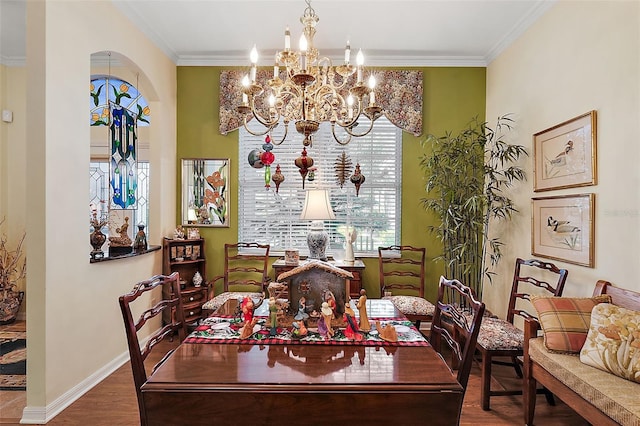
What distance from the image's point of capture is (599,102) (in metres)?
2.29

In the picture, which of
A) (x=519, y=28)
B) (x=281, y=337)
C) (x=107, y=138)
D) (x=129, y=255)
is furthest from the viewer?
(x=107, y=138)

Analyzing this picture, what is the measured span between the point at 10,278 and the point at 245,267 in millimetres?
2588

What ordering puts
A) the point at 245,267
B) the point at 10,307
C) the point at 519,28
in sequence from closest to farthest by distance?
the point at 519,28 → the point at 10,307 → the point at 245,267

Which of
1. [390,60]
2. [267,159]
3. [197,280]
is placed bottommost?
[197,280]

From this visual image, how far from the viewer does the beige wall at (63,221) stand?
221 centimetres

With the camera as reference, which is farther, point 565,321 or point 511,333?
point 511,333

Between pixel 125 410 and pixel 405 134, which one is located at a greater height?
pixel 405 134

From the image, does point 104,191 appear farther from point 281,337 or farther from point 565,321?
point 565,321

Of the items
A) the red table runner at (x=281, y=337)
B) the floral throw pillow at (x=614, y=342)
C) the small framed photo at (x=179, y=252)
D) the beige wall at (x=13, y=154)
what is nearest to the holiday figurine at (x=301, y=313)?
the red table runner at (x=281, y=337)

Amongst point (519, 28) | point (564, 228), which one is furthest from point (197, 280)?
point (519, 28)

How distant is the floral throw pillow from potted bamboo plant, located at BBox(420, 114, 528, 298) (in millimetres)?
1444

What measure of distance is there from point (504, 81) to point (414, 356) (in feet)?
10.0

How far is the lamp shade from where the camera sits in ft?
11.3

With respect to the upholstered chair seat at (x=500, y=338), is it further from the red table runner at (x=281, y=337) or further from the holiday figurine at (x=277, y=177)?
the holiday figurine at (x=277, y=177)
